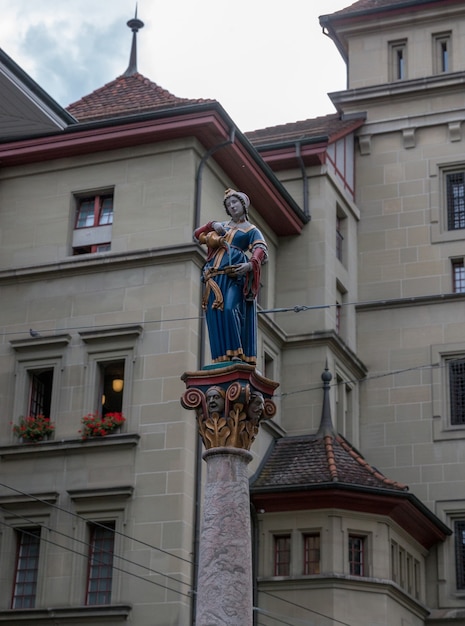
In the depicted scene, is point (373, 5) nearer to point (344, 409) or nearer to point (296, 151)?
point (296, 151)

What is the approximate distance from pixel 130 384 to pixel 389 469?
907cm

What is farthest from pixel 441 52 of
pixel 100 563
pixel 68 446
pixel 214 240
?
pixel 214 240

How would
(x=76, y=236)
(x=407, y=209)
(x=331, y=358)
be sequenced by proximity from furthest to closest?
1. (x=407, y=209)
2. (x=331, y=358)
3. (x=76, y=236)

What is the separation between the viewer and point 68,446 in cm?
2952

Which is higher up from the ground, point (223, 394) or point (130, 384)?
point (130, 384)

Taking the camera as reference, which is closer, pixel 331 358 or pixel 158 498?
pixel 158 498

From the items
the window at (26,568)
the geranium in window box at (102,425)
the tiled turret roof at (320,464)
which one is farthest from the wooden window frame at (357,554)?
the window at (26,568)

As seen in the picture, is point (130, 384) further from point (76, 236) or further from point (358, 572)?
point (358, 572)

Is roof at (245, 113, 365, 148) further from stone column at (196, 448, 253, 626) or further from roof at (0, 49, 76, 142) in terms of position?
stone column at (196, 448, 253, 626)

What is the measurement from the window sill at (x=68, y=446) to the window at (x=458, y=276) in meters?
11.9

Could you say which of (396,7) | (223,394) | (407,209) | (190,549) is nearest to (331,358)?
(407,209)

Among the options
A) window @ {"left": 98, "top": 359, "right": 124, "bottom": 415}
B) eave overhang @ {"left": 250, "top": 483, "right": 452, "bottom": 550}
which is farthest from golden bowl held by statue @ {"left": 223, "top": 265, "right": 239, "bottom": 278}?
eave overhang @ {"left": 250, "top": 483, "right": 452, "bottom": 550}

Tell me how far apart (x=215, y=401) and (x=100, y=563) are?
12.8 meters

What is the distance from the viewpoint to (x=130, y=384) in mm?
29812
